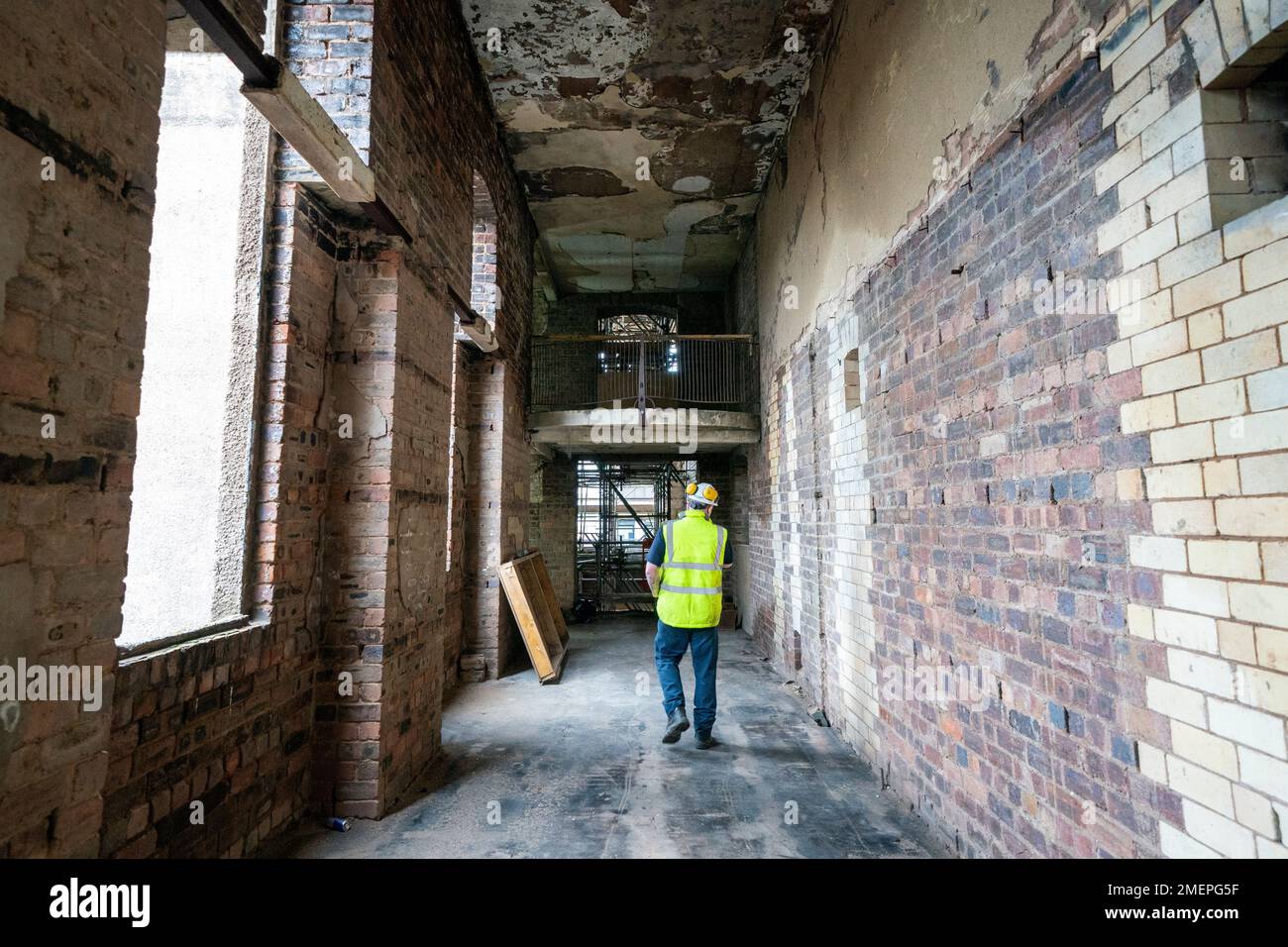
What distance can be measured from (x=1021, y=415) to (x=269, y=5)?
3840mm

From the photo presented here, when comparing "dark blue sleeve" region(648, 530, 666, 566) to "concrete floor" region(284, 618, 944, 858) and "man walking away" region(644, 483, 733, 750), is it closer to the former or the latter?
"man walking away" region(644, 483, 733, 750)

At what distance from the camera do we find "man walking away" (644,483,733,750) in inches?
169

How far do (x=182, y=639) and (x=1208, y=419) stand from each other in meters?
3.51

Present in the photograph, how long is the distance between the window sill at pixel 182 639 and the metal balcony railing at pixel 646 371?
17.6 feet

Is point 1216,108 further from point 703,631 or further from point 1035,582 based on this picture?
point 703,631

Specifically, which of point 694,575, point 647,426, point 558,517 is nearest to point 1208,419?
point 694,575

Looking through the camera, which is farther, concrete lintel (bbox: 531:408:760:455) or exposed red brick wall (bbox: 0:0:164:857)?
concrete lintel (bbox: 531:408:760:455)

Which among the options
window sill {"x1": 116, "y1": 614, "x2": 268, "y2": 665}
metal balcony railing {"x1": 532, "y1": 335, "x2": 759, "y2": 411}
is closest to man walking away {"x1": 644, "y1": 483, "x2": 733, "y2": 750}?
window sill {"x1": 116, "y1": 614, "x2": 268, "y2": 665}

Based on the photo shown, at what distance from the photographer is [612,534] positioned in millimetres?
11523

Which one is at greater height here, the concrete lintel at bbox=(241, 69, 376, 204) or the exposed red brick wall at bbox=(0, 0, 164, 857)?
the concrete lintel at bbox=(241, 69, 376, 204)

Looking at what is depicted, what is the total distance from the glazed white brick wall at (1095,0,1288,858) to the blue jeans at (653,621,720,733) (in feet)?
8.96

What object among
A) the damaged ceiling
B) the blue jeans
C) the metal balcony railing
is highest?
the damaged ceiling

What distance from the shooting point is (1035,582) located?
7.64 ft

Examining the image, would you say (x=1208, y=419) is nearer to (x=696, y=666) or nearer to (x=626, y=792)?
(x=626, y=792)
